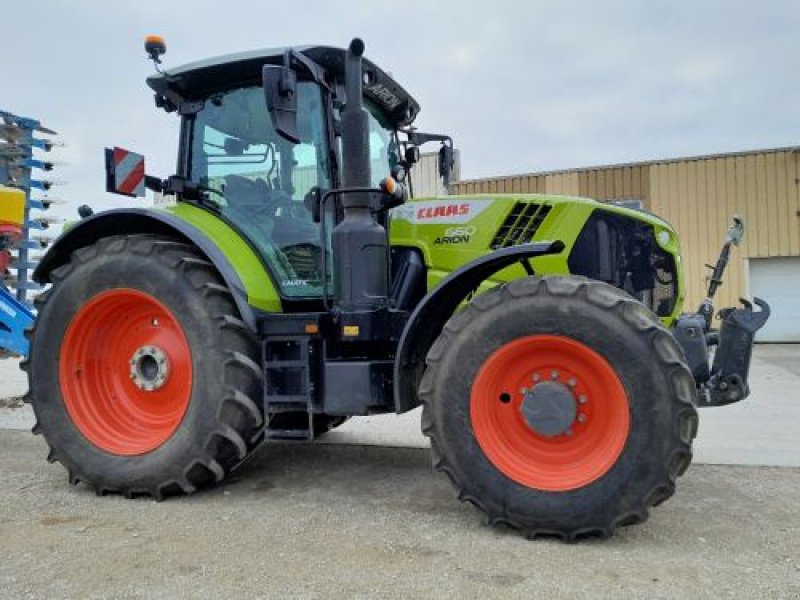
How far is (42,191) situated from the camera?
7.59 meters

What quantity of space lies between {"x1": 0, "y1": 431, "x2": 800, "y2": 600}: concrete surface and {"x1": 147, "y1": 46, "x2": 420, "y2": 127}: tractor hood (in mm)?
2485

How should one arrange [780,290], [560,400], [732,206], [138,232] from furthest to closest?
[780,290] < [732,206] < [138,232] < [560,400]

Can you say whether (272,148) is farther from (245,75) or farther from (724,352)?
(724,352)

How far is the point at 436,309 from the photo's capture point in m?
3.75

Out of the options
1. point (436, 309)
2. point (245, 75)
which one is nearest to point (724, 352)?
point (436, 309)

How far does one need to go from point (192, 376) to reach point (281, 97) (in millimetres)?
1582

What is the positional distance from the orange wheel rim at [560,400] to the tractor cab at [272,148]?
1305mm

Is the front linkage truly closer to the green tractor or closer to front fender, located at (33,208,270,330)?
the green tractor

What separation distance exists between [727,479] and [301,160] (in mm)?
3324

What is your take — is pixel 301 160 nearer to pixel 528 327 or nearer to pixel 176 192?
pixel 176 192

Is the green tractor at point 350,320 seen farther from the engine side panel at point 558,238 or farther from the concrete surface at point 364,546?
the concrete surface at point 364,546

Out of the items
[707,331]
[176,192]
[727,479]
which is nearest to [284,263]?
[176,192]

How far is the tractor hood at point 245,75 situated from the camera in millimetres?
4121

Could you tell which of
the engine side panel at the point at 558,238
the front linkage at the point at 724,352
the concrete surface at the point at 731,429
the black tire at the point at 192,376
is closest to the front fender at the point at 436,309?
the engine side panel at the point at 558,238
